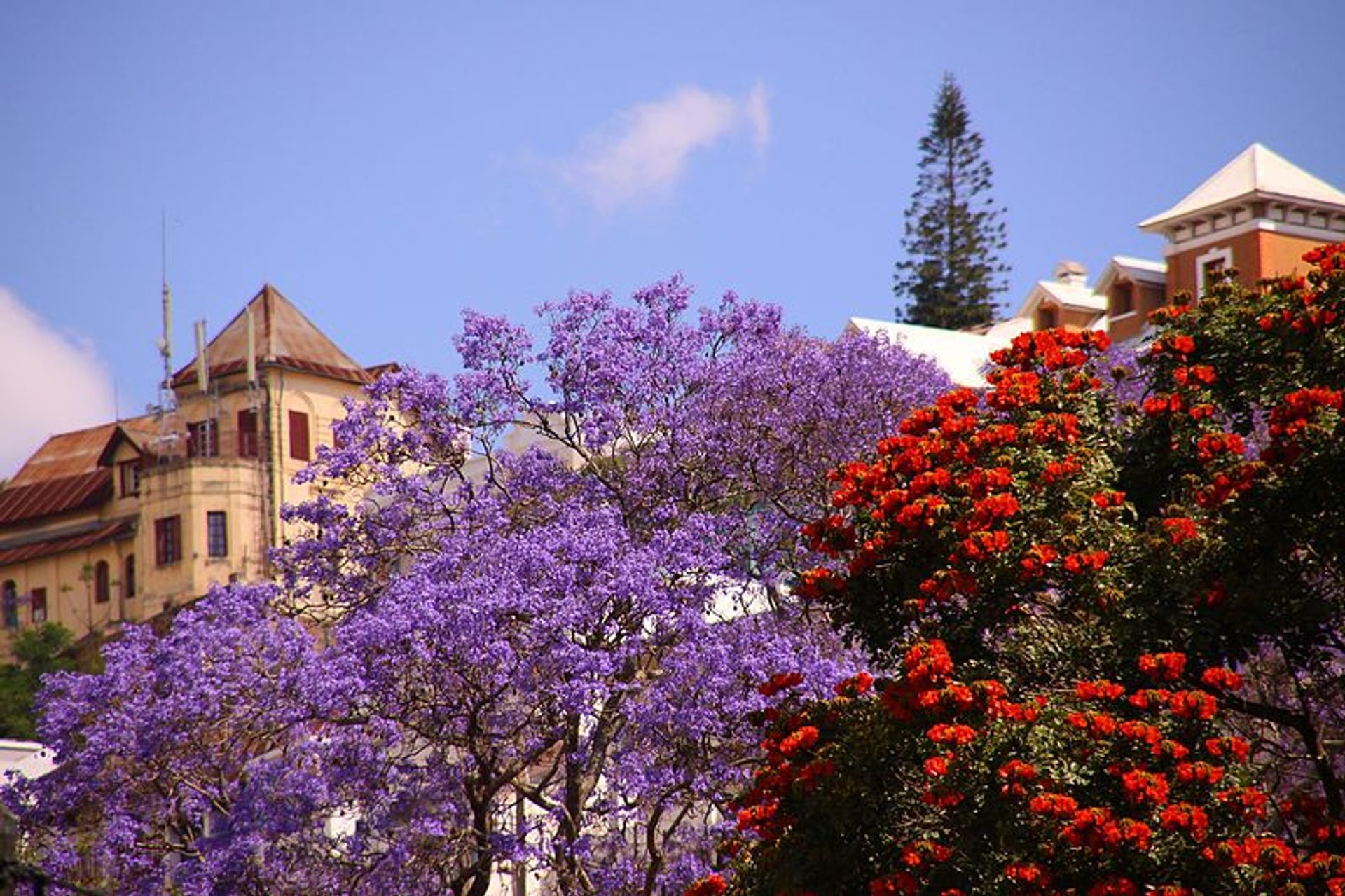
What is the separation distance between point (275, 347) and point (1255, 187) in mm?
40662

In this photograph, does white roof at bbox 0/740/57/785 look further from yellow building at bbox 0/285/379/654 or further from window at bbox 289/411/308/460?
window at bbox 289/411/308/460

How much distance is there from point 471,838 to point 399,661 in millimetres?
2119

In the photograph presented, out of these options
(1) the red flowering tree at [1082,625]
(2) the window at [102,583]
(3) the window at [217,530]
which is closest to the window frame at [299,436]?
(3) the window at [217,530]

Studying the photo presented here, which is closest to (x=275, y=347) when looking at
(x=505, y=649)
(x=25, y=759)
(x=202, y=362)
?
(x=202, y=362)

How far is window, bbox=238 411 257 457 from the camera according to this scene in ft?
252

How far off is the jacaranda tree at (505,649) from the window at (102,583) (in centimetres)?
5001

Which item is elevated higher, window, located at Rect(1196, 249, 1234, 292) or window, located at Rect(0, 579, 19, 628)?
window, located at Rect(1196, 249, 1234, 292)

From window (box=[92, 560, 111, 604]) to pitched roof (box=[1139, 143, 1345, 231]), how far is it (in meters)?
43.0

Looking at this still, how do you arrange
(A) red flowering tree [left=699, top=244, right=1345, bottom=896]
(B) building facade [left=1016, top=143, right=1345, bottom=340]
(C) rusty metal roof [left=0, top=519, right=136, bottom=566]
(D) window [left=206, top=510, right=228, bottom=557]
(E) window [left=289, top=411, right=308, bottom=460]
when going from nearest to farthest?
(A) red flowering tree [left=699, top=244, right=1345, bottom=896]
(B) building facade [left=1016, top=143, right=1345, bottom=340]
(D) window [left=206, top=510, right=228, bottom=557]
(E) window [left=289, top=411, right=308, bottom=460]
(C) rusty metal roof [left=0, top=519, right=136, bottom=566]

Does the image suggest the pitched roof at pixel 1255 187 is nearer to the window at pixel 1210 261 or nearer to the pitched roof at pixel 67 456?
the window at pixel 1210 261

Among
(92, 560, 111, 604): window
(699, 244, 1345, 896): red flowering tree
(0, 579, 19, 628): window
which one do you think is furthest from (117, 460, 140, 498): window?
(699, 244, 1345, 896): red flowering tree

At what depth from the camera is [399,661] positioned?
22859 mm

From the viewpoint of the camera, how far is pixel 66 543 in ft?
264

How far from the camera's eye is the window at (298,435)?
7700 cm
